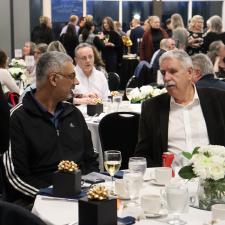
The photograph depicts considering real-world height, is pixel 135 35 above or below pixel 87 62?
below

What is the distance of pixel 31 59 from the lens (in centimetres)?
725

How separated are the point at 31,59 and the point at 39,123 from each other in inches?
165

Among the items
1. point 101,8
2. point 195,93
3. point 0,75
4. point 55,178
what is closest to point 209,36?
point 0,75

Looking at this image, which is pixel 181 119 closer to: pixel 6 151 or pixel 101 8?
pixel 6 151

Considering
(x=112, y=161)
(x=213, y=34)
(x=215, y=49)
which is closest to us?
(x=112, y=161)

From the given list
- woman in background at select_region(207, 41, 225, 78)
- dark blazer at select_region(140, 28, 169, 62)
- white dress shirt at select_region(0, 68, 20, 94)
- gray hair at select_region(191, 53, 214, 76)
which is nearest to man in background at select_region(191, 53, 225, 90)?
gray hair at select_region(191, 53, 214, 76)

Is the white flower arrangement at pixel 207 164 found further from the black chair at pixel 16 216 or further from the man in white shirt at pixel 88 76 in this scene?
the man in white shirt at pixel 88 76

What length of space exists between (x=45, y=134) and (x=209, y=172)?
48.0 inches

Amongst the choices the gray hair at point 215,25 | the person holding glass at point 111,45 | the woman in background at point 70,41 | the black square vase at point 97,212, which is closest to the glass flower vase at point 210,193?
the black square vase at point 97,212

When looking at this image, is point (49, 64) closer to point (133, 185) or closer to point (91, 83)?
point (133, 185)

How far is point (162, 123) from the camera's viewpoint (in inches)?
136

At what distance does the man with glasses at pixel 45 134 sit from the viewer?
308 centimetres

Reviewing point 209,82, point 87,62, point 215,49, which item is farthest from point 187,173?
point 215,49

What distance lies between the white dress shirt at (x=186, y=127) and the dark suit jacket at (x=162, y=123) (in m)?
0.03
